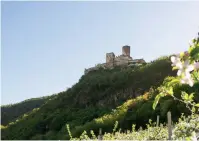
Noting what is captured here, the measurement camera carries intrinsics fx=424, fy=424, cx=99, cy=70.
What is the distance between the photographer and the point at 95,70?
45.6 meters

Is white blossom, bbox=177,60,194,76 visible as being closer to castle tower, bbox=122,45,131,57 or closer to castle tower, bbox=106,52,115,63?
castle tower, bbox=106,52,115,63

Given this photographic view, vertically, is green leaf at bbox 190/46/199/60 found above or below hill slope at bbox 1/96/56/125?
above

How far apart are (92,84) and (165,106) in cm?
2161

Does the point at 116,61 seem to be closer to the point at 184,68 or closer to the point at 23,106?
the point at 23,106

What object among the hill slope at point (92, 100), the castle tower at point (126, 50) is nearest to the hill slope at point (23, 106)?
the castle tower at point (126, 50)

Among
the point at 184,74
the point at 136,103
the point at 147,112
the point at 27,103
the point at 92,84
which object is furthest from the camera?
the point at 27,103

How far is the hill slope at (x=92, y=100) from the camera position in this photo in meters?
31.1

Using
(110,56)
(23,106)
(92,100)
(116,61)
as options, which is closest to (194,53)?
(92,100)

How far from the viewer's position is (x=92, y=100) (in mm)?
35656

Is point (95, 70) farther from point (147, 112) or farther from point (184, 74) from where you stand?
point (184, 74)

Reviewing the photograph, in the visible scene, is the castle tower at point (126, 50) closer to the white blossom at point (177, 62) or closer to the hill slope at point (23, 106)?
the hill slope at point (23, 106)

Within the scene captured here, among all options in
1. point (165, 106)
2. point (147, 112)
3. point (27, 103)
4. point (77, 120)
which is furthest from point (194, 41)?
point (27, 103)

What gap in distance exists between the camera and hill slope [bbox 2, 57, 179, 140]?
31.1 metres

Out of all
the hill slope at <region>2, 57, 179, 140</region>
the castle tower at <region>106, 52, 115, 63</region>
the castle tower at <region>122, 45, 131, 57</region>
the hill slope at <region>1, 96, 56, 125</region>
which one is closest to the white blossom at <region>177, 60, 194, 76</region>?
the hill slope at <region>2, 57, 179, 140</region>
